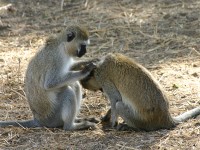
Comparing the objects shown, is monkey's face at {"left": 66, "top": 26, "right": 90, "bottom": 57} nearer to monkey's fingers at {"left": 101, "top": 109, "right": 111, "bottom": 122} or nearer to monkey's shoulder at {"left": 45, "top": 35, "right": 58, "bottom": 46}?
monkey's shoulder at {"left": 45, "top": 35, "right": 58, "bottom": 46}

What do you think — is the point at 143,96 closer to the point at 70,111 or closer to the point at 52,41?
the point at 70,111

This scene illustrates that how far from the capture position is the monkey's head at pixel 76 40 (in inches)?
323

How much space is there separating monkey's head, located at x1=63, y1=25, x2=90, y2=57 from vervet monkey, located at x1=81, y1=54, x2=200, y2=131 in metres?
0.32

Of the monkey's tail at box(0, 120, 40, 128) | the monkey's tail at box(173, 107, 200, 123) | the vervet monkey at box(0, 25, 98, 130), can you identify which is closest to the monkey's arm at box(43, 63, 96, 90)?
the vervet monkey at box(0, 25, 98, 130)

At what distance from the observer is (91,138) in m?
7.74

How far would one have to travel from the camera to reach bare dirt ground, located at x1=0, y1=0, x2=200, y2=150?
7664 mm

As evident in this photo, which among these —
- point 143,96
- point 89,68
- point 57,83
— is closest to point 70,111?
point 57,83

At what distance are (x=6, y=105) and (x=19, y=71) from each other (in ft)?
4.72

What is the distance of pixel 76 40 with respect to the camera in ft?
26.9

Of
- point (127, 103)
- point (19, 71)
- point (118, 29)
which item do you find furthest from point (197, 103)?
point (118, 29)

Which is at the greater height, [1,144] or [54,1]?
[54,1]

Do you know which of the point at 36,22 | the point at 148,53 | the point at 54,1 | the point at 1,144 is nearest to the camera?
the point at 1,144

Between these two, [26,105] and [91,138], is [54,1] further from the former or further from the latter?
[91,138]

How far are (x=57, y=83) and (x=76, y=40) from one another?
0.64 meters
